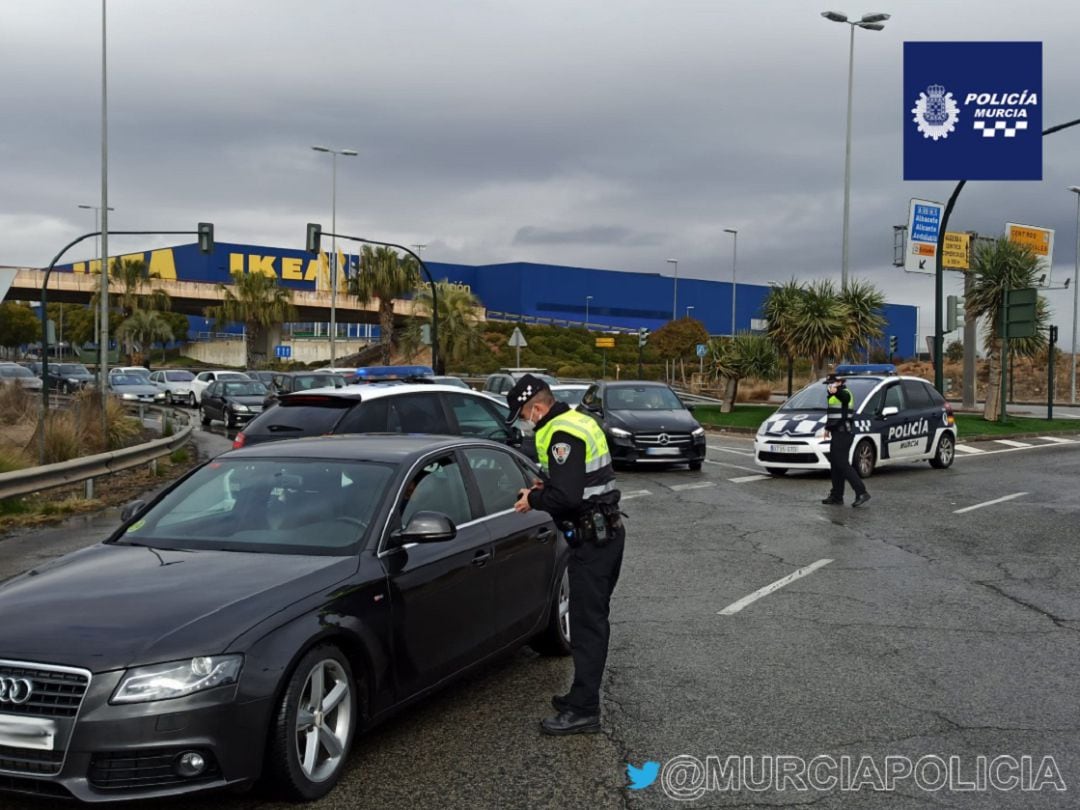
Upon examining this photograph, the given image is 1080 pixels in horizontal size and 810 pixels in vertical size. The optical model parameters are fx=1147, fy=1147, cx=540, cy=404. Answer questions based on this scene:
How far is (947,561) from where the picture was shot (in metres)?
10.8

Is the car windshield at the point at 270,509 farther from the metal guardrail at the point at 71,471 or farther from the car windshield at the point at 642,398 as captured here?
the car windshield at the point at 642,398

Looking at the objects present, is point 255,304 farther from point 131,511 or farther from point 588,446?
point 588,446

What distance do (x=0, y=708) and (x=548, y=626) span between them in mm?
3247

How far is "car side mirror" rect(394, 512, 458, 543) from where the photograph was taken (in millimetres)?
5148

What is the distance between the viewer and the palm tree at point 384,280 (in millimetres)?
64750

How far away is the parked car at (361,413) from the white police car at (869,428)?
795 cm

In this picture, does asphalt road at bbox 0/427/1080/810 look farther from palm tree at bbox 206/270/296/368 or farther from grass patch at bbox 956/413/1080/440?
palm tree at bbox 206/270/296/368

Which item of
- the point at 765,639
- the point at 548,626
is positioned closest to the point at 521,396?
the point at 548,626

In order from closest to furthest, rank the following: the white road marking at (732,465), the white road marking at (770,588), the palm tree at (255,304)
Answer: the white road marking at (770,588)
the white road marking at (732,465)
the palm tree at (255,304)

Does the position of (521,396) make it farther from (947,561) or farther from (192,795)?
(947,561)

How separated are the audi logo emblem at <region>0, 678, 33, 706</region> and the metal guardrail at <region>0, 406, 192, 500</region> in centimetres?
862

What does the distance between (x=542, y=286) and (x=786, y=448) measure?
91.2 metres

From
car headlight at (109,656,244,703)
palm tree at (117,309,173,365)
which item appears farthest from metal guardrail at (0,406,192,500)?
palm tree at (117,309,173,365)

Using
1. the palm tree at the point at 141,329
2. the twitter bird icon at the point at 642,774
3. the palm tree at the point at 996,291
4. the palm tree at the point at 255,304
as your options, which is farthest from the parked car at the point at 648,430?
the palm tree at the point at 141,329
